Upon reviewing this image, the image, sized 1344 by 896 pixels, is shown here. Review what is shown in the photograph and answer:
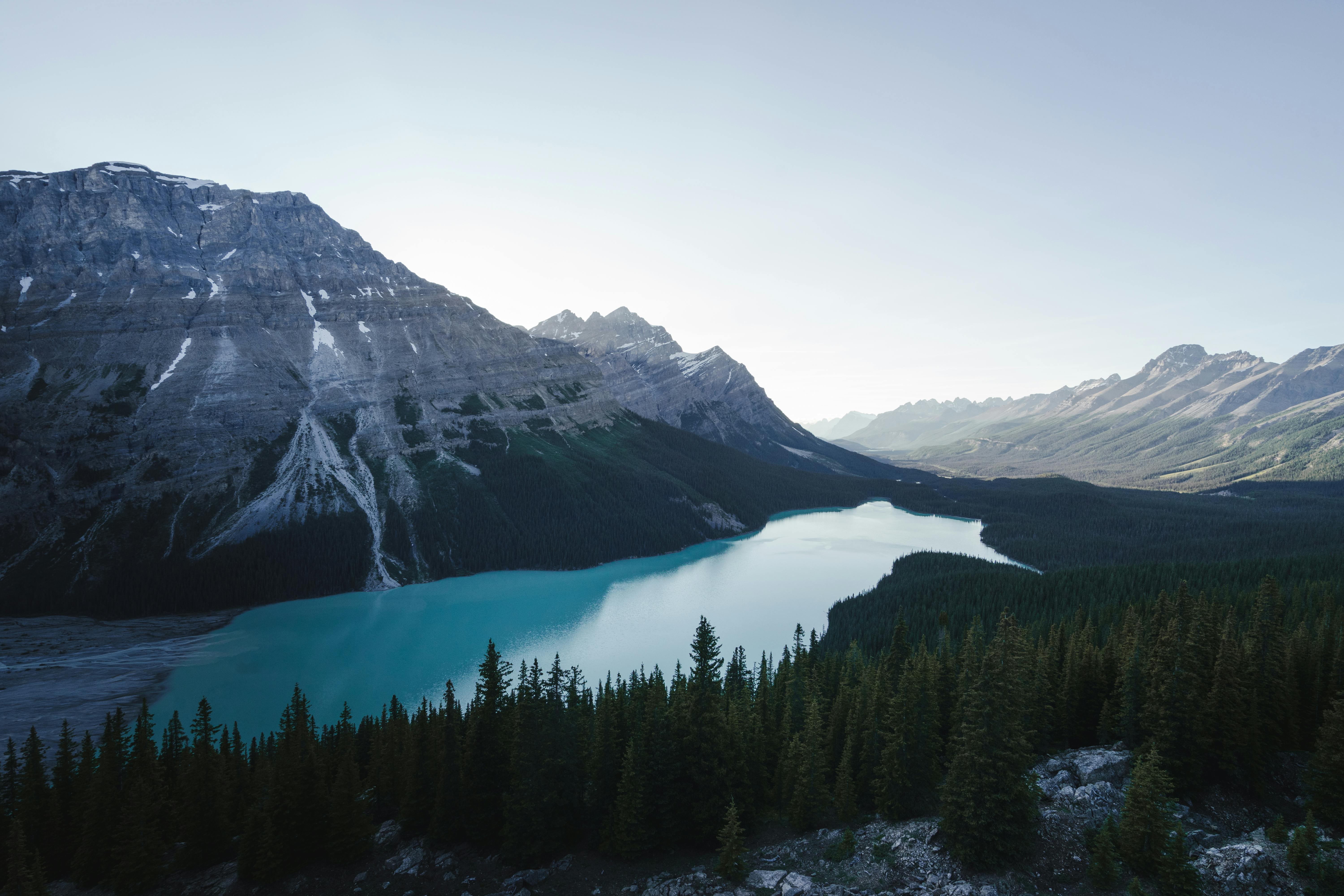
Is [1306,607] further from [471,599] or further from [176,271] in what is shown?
[176,271]

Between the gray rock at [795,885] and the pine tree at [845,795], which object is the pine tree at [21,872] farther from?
the pine tree at [845,795]

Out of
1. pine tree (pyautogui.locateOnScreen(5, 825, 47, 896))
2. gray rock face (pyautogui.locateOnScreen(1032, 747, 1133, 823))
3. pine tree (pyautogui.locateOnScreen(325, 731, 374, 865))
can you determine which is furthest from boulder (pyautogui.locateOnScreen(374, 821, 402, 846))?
gray rock face (pyautogui.locateOnScreen(1032, 747, 1133, 823))

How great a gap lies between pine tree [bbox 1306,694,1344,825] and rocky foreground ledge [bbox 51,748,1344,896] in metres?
0.78

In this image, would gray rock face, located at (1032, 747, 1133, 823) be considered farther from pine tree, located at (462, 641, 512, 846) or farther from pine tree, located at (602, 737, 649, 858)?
pine tree, located at (462, 641, 512, 846)

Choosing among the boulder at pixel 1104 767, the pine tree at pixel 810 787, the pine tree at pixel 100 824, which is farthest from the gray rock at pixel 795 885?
the pine tree at pixel 100 824

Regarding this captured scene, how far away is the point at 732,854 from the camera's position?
84.1ft

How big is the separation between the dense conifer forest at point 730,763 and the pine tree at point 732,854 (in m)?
0.16

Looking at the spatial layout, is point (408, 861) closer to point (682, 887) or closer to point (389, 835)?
point (389, 835)

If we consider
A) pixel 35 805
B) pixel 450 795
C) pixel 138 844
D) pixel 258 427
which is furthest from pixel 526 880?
pixel 258 427

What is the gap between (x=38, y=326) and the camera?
131 m

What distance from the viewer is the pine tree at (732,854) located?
25.7 meters

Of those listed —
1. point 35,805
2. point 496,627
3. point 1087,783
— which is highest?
point 1087,783

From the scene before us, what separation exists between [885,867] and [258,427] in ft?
502

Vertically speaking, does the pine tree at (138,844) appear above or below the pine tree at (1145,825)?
below
